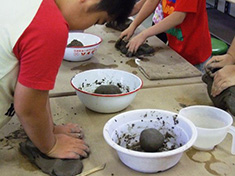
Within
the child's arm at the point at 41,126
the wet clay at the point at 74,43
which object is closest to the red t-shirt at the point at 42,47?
the child's arm at the point at 41,126

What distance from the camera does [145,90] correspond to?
1.33 metres

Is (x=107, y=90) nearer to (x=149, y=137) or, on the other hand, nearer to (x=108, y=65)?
(x=149, y=137)

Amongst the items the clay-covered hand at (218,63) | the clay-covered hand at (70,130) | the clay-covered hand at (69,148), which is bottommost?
the clay-covered hand at (70,130)

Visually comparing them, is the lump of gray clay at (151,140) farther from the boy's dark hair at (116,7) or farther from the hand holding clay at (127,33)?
the hand holding clay at (127,33)

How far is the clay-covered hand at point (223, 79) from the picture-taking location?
116 centimetres

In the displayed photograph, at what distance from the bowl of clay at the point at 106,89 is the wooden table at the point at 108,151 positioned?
0.16 ft

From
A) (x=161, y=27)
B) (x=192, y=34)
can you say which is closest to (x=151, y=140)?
(x=161, y=27)

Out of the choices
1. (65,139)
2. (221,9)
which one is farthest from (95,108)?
(221,9)

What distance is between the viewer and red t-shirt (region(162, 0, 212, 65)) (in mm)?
1805

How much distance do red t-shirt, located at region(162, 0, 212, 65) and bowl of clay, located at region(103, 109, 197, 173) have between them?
3.03 ft

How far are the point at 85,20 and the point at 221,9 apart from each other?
370cm

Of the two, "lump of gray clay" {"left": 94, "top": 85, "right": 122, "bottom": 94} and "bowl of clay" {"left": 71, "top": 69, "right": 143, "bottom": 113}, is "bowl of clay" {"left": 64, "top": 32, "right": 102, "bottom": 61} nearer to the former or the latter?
"bowl of clay" {"left": 71, "top": 69, "right": 143, "bottom": 113}

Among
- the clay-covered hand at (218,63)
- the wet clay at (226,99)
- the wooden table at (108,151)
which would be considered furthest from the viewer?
the clay-covered hand at (218,63)

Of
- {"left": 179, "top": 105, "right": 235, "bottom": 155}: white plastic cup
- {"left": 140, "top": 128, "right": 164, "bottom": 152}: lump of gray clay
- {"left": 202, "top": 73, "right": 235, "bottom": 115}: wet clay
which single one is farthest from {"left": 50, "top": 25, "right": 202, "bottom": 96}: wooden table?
{"left": 140, "top": 128, "right": 164, "bottom": 152}: lump of gray clay
